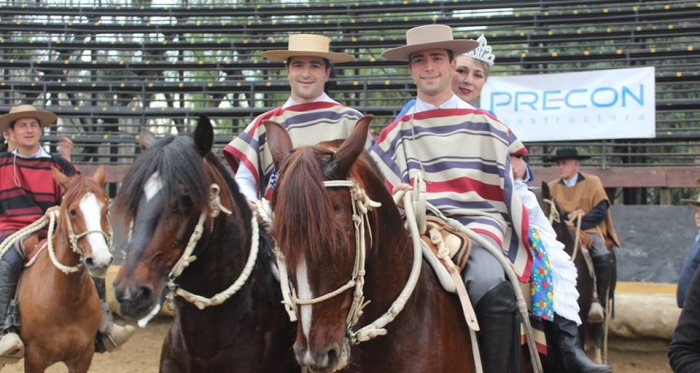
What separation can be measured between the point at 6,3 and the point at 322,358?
1974 centimetres

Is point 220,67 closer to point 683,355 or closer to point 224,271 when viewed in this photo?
point 224,271

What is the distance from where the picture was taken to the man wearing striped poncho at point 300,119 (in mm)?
4102

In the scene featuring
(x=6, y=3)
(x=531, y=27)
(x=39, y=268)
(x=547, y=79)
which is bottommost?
(x=39, y=268)

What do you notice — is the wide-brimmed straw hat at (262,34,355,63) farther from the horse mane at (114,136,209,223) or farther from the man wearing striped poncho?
the horse mane at (114,136,209,223)

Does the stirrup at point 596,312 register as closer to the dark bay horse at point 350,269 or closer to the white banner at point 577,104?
the dark bay horse at point 350,269

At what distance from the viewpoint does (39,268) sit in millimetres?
5773

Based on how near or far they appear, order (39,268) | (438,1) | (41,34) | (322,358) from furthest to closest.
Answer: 1. (41,34)
2. (438,1)
3. (39,268)
4. (322,358)

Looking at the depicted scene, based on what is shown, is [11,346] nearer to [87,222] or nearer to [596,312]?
[87,222]

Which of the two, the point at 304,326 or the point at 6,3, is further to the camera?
the point at 6,3

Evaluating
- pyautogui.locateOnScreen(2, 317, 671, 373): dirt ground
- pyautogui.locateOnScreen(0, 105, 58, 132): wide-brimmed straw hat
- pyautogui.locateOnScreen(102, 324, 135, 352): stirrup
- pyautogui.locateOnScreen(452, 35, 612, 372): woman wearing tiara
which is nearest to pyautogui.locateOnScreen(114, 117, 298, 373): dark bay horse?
pyautogui.locateOnScreen(452, 35, 612, 372): woman wearing tiara

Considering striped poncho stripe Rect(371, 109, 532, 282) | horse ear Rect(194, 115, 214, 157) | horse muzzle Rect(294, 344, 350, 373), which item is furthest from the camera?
striped poncho stripe Rect(371, 109, 532, 282)

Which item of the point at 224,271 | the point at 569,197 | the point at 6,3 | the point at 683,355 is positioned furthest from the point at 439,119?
the point at 6,3

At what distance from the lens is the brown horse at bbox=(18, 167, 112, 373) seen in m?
5.36

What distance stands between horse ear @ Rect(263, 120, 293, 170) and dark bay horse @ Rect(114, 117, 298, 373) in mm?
514
